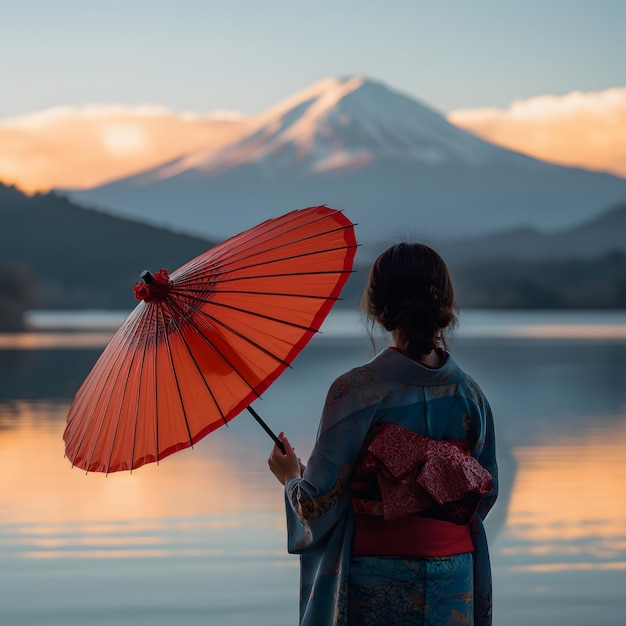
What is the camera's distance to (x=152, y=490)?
596cm

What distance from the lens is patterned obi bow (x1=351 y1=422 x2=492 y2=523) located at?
1.92m

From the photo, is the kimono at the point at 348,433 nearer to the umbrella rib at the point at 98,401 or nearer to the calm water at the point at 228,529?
the calm water at the point at 228,529

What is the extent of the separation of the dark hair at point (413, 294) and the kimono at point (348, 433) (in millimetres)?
43

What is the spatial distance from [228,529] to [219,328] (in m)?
2.64

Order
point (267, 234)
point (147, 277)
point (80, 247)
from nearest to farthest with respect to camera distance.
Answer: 1. point (147, 277)
2. point (267, 234)
3. point (80, 247)

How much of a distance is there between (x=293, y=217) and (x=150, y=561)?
2.21 m

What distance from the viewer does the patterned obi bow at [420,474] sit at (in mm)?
1923

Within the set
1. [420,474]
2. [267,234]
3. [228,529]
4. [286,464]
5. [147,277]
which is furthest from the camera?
[228,529]

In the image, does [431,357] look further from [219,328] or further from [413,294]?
[219,328]

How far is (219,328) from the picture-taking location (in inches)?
91.4

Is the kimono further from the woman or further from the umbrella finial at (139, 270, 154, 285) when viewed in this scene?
the umbrella finial at (139, 270, 154, 285)

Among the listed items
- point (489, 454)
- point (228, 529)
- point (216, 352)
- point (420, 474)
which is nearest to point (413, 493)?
point (420, 474)

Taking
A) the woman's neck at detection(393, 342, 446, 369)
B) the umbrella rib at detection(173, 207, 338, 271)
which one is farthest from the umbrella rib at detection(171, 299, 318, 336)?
the woman's neck at detection(393, 342, 446, 369)

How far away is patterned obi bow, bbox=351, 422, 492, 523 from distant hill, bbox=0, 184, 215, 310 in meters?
72.1
